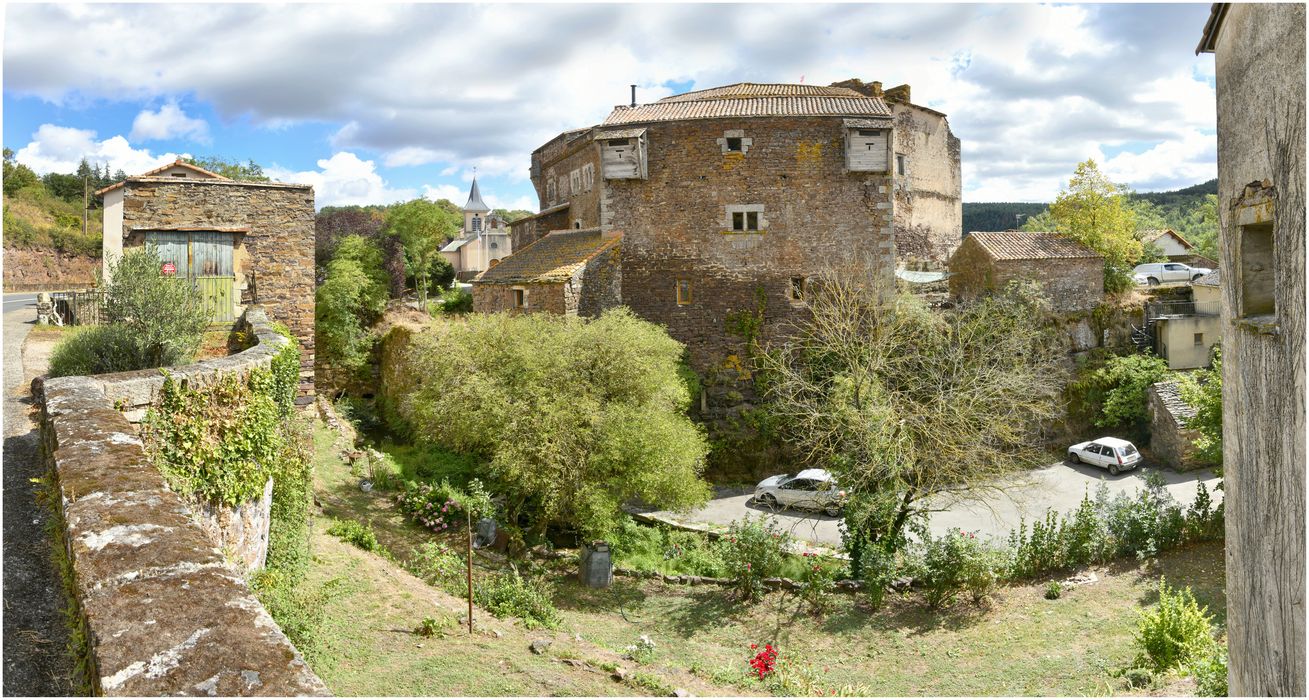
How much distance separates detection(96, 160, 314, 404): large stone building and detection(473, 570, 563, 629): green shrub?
656cm

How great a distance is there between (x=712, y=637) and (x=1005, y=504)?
10644 millimetres

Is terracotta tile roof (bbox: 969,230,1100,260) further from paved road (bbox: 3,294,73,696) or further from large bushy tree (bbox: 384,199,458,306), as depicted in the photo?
paved road (bbox: 3,294,73,696)

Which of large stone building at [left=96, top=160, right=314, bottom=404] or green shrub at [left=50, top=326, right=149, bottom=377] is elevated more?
large stone building at [left=96, top=160, right=314, bottom=404]

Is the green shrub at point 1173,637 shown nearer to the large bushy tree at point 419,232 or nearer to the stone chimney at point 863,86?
the stone chimney at point 863,86

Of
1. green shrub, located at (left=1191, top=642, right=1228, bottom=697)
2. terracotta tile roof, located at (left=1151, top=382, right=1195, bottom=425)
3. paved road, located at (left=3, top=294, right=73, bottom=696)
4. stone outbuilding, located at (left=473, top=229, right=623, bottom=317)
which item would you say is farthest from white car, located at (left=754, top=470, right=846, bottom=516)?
paved road, located at (left=3, top=294, right=73, bottom=696)

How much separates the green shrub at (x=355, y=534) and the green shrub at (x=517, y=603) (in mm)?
2106

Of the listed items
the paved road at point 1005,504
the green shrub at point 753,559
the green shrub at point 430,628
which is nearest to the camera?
the green shrub at point 430,628

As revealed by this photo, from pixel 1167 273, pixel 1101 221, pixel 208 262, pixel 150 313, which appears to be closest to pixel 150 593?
pixel 150 313

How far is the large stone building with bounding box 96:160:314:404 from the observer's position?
1448 cm

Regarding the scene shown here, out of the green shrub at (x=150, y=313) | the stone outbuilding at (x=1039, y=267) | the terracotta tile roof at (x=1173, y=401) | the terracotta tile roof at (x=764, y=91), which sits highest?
the terracotta tile roof at (x=764, y=91)

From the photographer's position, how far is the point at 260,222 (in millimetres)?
15328

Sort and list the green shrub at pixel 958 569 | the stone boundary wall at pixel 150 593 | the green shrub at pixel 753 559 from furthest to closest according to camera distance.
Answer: the green shrub at pixel 753 559
the green shrub at pixel 958 569
the stone boundary wall at pixel 150 593

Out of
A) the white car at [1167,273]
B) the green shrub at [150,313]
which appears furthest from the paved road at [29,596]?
the white car at [1167,273]

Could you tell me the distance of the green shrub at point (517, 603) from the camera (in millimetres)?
12000
